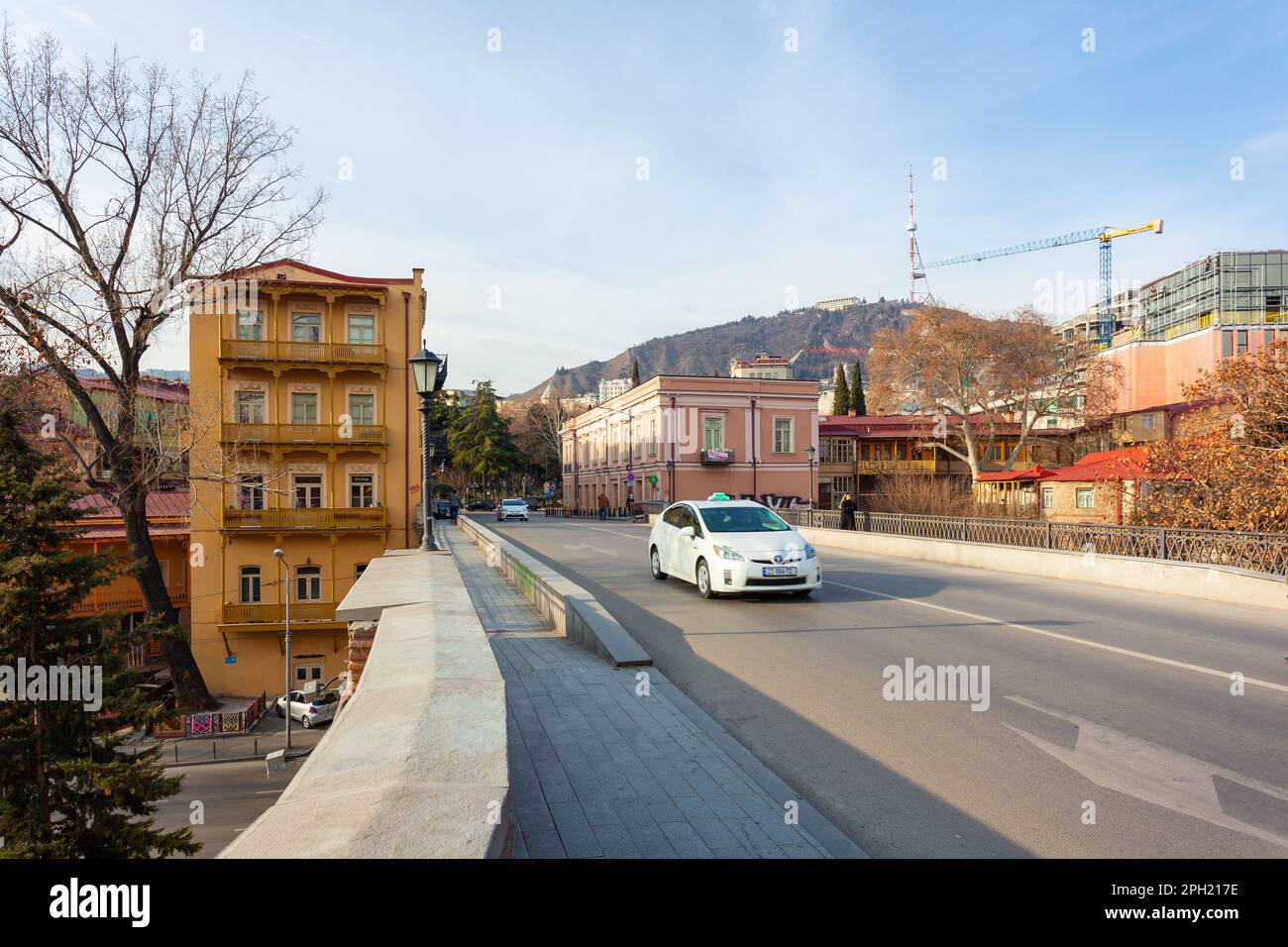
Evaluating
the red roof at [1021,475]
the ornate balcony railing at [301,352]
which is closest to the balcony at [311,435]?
the ornate balcony railing at [301,352]

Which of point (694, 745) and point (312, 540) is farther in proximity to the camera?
point (312, 540)

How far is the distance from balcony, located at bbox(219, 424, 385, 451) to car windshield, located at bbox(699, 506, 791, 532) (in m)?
26.5

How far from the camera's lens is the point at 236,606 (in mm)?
33562

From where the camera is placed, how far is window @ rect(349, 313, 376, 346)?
36.9 m

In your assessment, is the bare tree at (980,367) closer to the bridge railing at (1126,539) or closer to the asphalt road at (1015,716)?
the bridge railing at (1126,539)

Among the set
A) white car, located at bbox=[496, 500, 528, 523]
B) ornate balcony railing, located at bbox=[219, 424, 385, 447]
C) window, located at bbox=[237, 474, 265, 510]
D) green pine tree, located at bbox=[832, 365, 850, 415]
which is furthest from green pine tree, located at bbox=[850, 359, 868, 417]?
window, located at bbox=[237, 474, 265, 510]

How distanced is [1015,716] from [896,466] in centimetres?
6435

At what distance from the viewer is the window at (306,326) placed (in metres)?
36.3

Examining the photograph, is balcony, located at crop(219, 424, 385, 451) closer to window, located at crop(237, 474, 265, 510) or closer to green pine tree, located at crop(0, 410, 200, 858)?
window, located at crop(237, 474, 265, 510)

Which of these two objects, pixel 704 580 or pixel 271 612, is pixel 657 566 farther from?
pixel 271 612

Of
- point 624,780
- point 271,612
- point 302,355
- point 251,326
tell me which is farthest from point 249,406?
point 624,780
